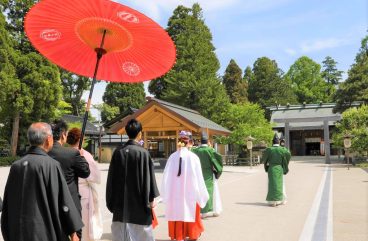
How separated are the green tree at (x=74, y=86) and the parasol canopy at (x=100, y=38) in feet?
140

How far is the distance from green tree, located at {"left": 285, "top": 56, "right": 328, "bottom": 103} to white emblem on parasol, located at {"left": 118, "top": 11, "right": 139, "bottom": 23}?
2399 inches

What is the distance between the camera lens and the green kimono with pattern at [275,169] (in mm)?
9617

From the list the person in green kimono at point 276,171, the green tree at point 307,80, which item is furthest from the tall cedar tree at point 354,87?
the green tree at point 307,80

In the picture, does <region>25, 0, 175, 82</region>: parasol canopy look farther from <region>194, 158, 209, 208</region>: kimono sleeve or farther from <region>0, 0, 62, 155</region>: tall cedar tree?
<region>0, 0, 62, 155</region>: tall cedar tree

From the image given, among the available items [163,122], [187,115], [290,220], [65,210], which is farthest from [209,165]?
[187,115]

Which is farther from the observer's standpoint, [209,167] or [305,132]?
[305,132]

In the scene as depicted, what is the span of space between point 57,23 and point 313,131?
46738 mm

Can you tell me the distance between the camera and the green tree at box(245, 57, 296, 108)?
5725 centimetres

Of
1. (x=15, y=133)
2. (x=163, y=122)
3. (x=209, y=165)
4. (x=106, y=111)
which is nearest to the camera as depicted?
(x=209, y=165)

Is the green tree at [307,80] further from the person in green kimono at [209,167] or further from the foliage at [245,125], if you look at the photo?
the person in green kimono at [209,167]

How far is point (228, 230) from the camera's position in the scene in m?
6.82

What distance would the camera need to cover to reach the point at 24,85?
93.1 feet

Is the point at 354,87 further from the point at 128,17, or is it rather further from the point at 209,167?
the point at 128,17

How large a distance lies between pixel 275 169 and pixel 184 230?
4403 mm
